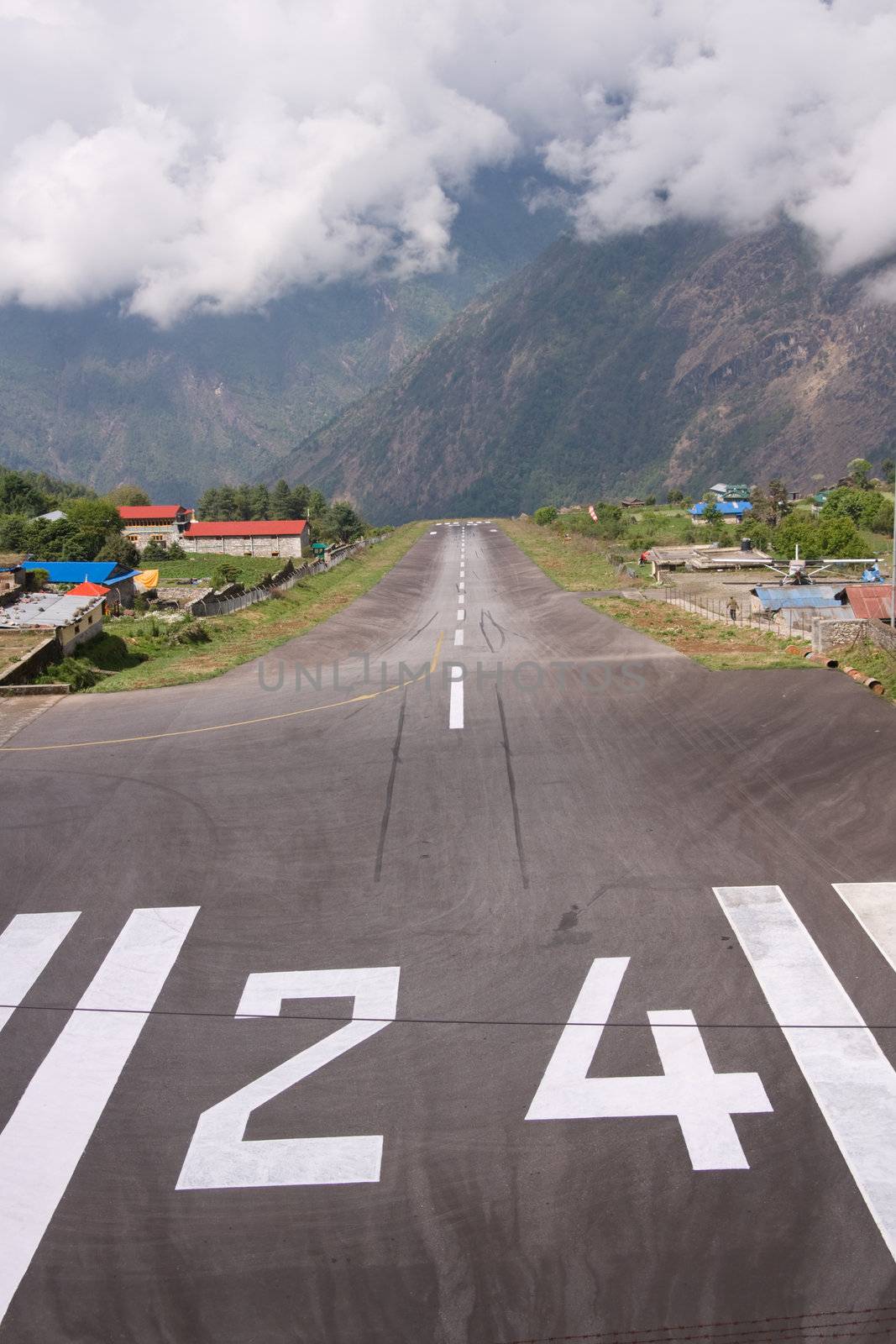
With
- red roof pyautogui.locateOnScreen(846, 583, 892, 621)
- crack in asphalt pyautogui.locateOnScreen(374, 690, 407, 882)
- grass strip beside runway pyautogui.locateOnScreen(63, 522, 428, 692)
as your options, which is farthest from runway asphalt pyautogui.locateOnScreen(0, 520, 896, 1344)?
red roof pyautogui.locateOnScreen(846, 583, 892, 621)

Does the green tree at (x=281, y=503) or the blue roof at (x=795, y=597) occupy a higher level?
the green tree at (x=281, y=503)

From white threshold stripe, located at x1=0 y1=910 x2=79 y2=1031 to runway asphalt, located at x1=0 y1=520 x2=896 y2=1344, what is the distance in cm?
6

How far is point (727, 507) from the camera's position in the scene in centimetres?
15688

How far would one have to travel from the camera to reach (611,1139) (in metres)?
9.23

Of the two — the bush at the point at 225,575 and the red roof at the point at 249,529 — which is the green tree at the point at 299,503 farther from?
the bush at the point at 225,575

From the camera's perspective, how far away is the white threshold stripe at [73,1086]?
861 centimetres

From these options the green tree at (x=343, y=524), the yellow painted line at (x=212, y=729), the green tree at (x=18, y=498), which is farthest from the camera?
the green tree at (x=18, y=498)

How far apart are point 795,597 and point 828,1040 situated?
1614 inches

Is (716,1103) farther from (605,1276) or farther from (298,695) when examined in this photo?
(298,695)

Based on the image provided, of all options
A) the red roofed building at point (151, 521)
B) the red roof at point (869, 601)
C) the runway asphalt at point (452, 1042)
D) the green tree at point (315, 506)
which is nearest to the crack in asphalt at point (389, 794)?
the runway asphalt at point (452, 1042)

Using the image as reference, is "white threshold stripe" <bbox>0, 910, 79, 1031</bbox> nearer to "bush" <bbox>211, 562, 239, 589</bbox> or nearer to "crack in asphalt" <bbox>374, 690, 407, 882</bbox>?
"crack in asphalt" <bbox>374, 690, 407, 882</bbox>

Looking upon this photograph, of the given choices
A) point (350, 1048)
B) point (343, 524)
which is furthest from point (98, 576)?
point (343, 524)

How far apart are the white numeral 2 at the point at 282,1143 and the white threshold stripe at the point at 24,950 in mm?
3002

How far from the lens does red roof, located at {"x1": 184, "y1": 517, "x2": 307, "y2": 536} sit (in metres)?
110
